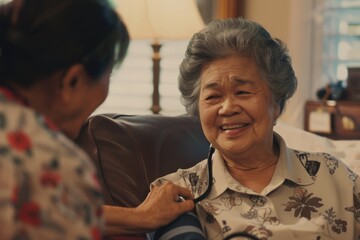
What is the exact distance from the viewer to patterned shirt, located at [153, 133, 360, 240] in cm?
169

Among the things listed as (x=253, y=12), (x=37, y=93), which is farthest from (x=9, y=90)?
(x=253, y=12)

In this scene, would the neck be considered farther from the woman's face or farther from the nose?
the nose

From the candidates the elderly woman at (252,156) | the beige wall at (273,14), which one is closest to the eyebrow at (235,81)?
the elderly woman at (252,156)

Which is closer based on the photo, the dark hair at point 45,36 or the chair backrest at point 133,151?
Result: the dark hair at point 45,36

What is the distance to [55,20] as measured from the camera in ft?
3.05

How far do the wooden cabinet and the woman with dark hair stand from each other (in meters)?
2.44

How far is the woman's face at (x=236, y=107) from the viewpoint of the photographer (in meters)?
1.81

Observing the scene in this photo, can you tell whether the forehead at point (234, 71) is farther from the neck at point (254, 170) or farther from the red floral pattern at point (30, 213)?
the red floral pattern at point (30, 213)

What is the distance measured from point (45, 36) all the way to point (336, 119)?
263 cm

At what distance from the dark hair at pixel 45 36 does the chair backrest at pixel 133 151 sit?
883 mm

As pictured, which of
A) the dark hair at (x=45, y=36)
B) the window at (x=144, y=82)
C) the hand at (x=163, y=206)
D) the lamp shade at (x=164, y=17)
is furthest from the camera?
the window at (x=144, y=82)

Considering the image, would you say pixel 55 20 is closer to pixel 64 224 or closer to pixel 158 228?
pixel 64 224

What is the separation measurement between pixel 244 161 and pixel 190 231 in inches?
13.0

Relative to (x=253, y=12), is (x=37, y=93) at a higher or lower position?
higher
